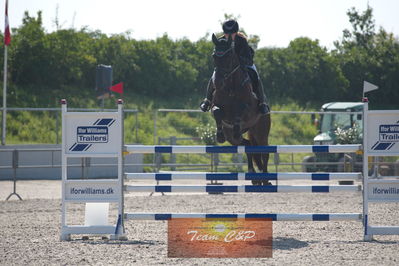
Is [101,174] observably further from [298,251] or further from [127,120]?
[298,251]

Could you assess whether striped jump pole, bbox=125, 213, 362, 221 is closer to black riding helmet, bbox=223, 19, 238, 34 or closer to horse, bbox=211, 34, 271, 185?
horse, bbox=211, 34, 271, 185

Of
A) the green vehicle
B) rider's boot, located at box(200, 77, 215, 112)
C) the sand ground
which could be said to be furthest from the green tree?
rider's boot, located at box(200, 77, 215, 112)

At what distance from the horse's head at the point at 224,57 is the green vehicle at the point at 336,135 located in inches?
376

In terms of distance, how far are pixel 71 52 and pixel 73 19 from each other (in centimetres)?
314

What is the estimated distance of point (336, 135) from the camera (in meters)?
19.5

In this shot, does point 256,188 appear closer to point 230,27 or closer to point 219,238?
point 219,238

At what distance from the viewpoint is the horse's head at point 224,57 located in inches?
310

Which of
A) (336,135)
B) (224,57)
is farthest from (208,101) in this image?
(336,135)

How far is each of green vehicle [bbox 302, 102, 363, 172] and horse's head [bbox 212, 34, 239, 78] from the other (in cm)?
956

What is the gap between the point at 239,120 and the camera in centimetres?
832

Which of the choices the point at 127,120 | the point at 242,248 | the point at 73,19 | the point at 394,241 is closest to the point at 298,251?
the point at 242,248

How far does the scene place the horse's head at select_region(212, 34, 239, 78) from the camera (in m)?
7.87

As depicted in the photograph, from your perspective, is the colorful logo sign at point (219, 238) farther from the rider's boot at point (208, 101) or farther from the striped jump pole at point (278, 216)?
the rider's boot at point (208, 101)

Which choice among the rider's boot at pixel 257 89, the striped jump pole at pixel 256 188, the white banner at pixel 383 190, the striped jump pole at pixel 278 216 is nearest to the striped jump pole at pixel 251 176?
the striped jump pole at pixel 256 188
